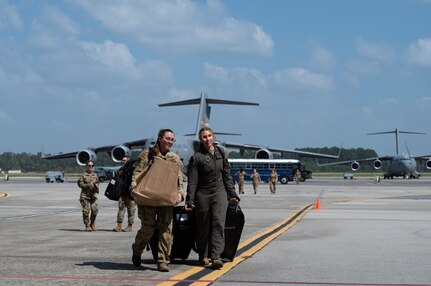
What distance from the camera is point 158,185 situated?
30.2ft

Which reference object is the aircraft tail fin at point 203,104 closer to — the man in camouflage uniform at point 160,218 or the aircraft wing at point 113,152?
the aircraft wing at point 113,152

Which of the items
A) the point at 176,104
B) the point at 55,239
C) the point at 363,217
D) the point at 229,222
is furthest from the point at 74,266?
the point at 176,104

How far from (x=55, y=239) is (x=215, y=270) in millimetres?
5208

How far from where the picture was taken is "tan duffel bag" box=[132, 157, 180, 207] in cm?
913

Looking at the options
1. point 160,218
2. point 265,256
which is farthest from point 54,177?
point 160,218

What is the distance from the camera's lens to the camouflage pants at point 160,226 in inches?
365

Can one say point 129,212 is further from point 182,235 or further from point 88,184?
point 182,235

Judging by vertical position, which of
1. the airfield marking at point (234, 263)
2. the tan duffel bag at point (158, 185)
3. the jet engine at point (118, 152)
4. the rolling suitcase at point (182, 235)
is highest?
the jet engine at point (118, 152)

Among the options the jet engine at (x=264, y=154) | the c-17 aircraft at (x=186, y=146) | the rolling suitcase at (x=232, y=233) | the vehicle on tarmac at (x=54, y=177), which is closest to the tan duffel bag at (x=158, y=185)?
the rolling suitcase at (x=232, y=233)

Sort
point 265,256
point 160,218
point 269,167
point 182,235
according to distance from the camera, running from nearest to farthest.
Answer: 1. point 160,218
2. point 182,235
3. point 265,256
4. point 269,167

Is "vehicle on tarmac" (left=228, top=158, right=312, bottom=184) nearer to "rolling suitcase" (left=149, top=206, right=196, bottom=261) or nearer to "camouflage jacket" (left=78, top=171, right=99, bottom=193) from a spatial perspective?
"camouflage jacket" (left=78, top=171, right=99, bottom=193)

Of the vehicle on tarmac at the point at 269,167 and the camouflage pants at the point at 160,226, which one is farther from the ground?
the vehicle on tarmac at the point at 269,167

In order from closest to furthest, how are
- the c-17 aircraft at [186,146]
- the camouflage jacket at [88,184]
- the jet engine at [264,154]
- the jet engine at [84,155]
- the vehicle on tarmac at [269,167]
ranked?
the camouflage jacket at [88,184], the c-17 aircraft at [186,146], the jet engine at [84,155], the jet engine at [264,154], the vehicle on tarmac at [269,167]

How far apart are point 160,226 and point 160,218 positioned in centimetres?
10
